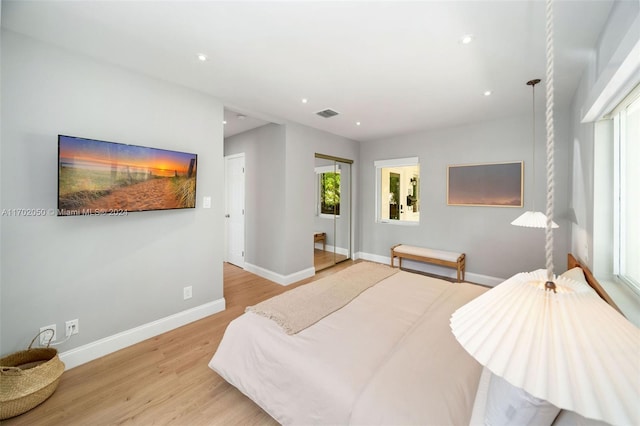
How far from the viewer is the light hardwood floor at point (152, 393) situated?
161 cm

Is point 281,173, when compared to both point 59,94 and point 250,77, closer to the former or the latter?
point 250,77

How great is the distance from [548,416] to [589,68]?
2.83m

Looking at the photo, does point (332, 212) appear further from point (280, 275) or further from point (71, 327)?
point (71, 327)

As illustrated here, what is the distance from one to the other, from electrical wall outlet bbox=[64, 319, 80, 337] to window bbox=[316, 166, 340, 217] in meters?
3.60

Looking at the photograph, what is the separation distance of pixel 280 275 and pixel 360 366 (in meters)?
2.83

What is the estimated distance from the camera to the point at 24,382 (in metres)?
1.64

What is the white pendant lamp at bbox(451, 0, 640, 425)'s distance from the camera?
0.39 metres

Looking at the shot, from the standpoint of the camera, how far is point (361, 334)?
157 centimetres

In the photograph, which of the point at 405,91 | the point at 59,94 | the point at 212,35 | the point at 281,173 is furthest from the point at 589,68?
the point at 59,94

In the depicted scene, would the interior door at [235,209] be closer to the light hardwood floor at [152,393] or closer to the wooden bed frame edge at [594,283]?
the light hardwood floor at [152,393]

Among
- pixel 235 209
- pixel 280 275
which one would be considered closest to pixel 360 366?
pixel 280 275

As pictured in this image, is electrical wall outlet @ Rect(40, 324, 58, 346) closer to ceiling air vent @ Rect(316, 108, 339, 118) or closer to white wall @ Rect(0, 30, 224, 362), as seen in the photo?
white wall @ Rect(0, 30, 224, 362)

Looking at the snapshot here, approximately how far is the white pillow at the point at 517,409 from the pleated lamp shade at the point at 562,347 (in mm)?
399

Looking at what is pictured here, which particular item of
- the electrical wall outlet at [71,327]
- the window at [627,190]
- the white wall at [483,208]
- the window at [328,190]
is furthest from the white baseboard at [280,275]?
the window at [627,190]
